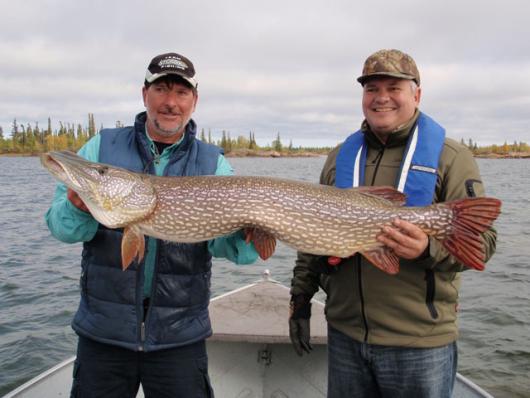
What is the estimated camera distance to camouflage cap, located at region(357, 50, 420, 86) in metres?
2.77

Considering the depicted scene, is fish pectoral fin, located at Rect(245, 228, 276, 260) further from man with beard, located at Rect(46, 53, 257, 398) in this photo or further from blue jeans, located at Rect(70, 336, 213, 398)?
blue jeans, located at Rect(70, 336, 213, 398)

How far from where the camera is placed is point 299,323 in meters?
3.25

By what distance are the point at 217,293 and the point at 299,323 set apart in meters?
5.81

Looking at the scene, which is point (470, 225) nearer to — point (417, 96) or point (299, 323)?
point (417, 96)

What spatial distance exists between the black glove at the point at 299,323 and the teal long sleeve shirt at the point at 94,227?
49cm

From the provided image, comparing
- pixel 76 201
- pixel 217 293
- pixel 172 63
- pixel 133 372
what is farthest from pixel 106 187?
pixel 217 293

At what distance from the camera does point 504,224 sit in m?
15.9

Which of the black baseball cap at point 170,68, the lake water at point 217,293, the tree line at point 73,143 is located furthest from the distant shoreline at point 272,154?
the black baseball cap at point 170,68

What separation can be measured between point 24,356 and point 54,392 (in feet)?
10.7

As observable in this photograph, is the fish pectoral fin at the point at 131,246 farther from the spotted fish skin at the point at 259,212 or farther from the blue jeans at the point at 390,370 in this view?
the blue jeans at the point at 390,370

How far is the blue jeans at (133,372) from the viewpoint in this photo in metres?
2.76

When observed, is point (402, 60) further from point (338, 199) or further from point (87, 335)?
point (87, 335)

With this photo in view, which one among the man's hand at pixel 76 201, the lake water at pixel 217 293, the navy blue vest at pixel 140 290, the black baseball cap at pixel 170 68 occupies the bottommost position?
the lake water at pixel 217 293

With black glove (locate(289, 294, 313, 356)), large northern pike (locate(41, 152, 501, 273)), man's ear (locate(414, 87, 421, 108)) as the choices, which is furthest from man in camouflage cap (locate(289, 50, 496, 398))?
black glove (locate(289, 294, 313, 356))
